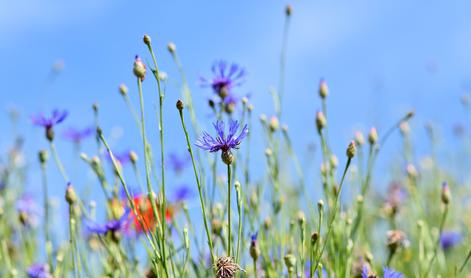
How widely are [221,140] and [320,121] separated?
2.18 ft

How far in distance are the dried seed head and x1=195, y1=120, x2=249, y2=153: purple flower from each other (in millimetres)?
224

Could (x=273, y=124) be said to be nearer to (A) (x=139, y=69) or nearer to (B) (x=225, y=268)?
(A) (x=139, y=69)

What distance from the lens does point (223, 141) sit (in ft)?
4.23

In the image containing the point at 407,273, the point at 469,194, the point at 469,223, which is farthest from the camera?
the point at 469,194

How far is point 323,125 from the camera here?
1.92 meters

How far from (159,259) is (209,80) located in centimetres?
63

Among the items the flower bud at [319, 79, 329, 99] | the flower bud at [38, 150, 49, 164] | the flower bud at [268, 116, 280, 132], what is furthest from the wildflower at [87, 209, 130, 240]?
the flower bud at [319, 79, 329, 99]

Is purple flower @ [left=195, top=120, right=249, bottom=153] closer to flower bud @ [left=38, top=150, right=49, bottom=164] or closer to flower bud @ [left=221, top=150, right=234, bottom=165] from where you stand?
flower bud @ [left=221, top=150, right=234, bottom=165]

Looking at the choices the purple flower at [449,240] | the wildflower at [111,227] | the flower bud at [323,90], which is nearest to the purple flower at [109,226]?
the wildflower at [111,227]

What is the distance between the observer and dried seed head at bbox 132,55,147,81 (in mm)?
1440

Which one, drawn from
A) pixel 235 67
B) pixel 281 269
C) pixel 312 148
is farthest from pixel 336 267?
pixel 312 148

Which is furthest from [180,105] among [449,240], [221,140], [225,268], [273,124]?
[449,240]

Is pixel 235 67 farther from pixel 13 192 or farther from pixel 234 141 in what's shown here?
pixel 13 192

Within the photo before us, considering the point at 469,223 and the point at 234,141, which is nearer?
the point at 234,141
